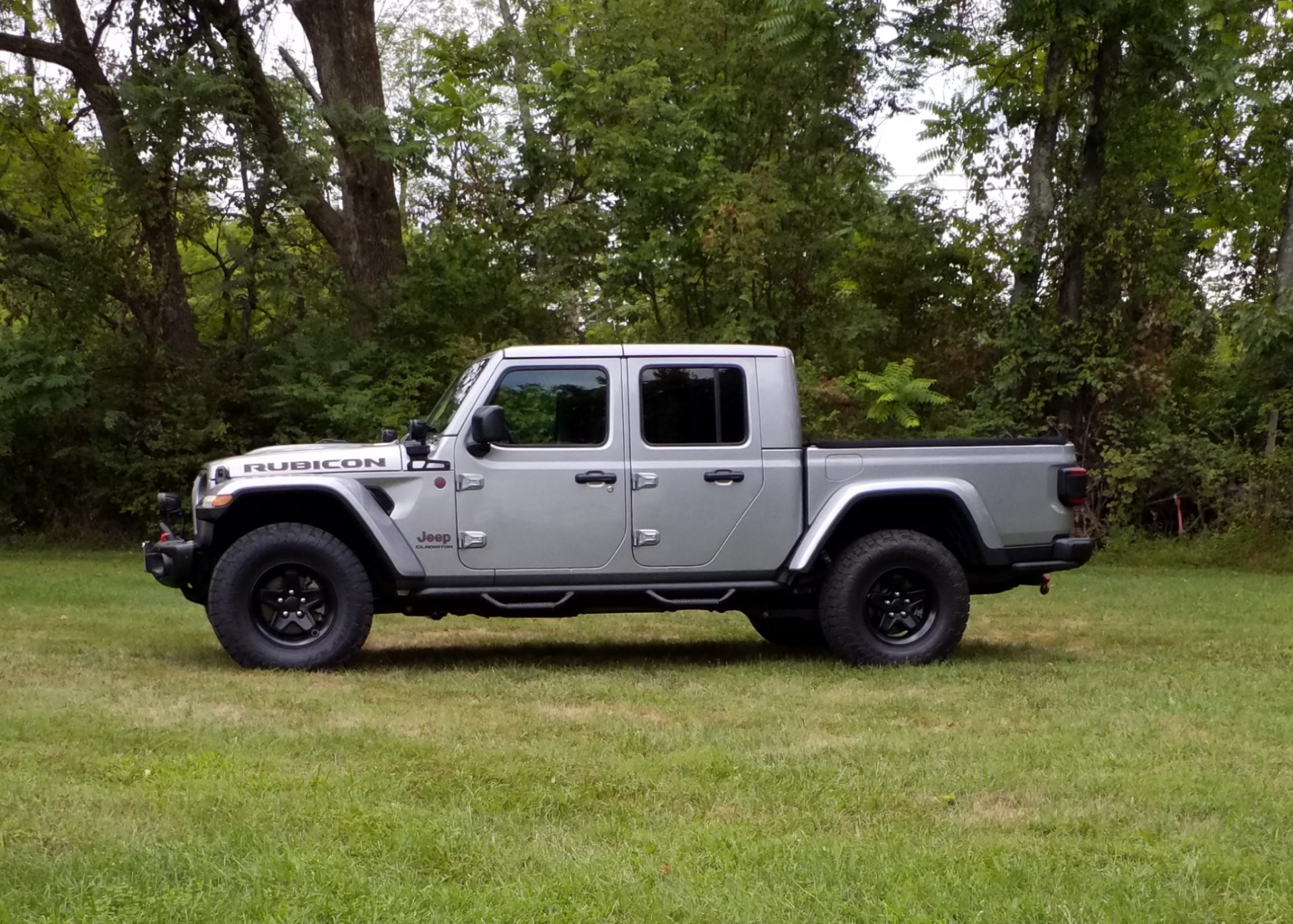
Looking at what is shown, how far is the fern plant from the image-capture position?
16828 millimetres

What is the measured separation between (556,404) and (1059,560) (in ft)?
10.6

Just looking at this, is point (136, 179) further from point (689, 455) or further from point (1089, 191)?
point (1089, 191)

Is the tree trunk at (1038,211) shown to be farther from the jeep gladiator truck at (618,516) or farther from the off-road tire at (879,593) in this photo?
the off-road tire at (879,593)

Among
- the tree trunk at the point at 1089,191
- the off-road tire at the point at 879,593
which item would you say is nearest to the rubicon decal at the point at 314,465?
the off-road tire at the point at 879,593

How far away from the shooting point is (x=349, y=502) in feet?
26.3

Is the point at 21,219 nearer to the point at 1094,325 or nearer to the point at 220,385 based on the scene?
the point at 220,385

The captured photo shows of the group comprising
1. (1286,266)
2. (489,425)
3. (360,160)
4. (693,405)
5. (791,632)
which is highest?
(360,160)

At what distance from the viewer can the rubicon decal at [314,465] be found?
319 inches

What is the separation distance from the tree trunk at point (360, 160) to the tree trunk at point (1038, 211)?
841 centimetres

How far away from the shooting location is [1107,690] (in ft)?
24.3

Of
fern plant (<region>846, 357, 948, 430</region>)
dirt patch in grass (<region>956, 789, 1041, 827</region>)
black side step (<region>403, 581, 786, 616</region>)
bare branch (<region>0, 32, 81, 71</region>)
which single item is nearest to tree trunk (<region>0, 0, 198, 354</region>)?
bare branch (<region>0, 32, 81, 71</region>)

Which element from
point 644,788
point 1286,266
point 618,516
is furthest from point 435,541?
point 1286,266

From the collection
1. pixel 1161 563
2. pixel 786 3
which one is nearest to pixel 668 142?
pixel 786 3

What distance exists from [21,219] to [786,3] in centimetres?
1156
